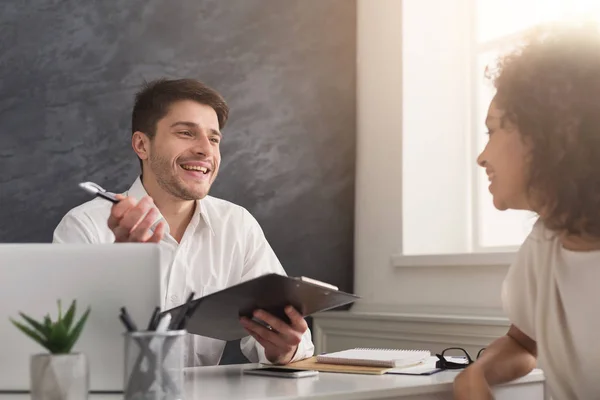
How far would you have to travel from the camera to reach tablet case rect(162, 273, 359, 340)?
4.49 feet

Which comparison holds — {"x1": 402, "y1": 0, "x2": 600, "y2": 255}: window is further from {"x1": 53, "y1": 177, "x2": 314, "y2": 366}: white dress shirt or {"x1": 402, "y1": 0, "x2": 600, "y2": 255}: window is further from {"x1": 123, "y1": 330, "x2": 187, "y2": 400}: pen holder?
{"x1": 123, "y1": 330, "x2": 187, "y2": 400}: pen holder

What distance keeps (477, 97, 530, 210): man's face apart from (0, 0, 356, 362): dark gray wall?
4.68 ft

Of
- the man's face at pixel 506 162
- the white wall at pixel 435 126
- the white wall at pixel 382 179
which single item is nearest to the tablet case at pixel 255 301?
the man's face at pixel 506 162

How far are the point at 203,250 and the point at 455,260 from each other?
2.97ft

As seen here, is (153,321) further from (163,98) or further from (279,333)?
(163,98)

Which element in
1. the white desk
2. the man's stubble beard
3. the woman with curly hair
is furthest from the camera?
the man's stubble beard

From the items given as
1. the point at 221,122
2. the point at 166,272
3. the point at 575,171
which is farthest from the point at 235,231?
the point at 575,171

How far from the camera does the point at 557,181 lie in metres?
1.38

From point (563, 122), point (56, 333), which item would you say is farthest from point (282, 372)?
point (563, 122)

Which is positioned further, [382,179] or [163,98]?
[382,179]

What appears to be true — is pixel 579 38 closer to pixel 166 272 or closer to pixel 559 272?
pixel 559 272

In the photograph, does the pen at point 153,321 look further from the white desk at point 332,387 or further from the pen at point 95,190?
the pen at point 95,190

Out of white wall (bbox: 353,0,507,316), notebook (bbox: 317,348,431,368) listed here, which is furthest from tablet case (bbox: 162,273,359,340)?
white wall (bbox: 353,0,507,316)

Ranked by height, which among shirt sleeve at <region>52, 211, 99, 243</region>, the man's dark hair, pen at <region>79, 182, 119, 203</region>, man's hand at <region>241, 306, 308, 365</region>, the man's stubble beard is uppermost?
the man's dark hair
